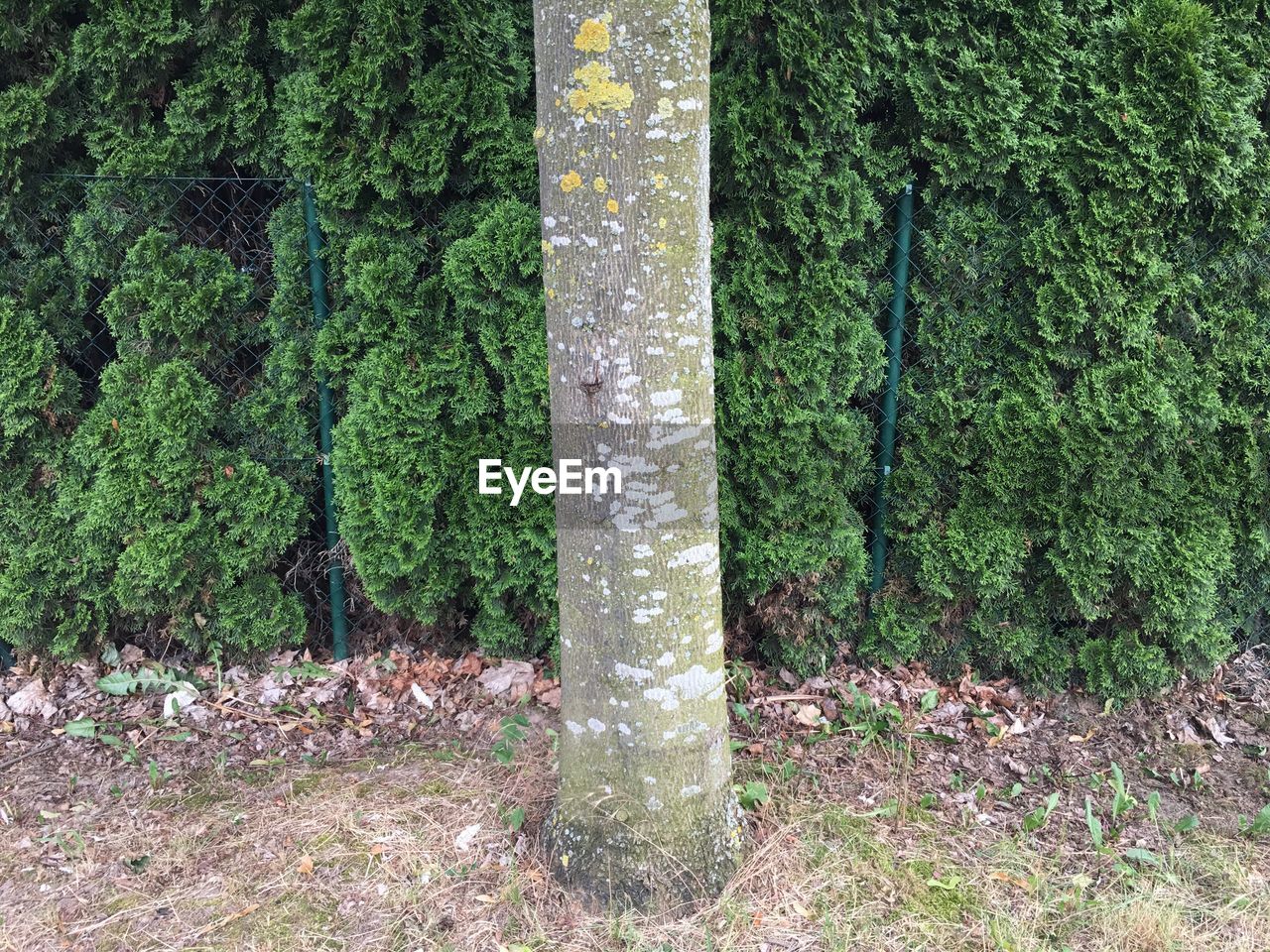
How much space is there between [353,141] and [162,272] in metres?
0.95

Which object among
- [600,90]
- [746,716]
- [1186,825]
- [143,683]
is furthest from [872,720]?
[143,683]

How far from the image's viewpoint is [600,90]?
6.46 feet

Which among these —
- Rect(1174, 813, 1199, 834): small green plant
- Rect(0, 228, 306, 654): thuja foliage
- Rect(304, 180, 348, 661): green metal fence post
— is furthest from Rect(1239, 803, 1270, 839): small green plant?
Rect(0, 228, 306, 654): thuja foliage

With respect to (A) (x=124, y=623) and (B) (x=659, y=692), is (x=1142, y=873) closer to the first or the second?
(B) (x=659, y=692)

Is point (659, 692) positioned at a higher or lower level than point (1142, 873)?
higher

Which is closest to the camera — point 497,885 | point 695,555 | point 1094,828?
point 695,555

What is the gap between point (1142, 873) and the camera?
2510mm

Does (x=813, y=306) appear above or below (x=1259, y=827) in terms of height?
above

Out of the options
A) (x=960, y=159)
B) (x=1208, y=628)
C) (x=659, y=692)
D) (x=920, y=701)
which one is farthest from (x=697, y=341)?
(x=1208, y=628)

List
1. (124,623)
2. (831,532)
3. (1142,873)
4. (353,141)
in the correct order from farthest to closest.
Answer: (124,623)
(831,532)
(353,141)
(1142,873)

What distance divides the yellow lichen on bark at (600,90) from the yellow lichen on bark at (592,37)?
1.4 inches

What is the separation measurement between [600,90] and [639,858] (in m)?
2.02

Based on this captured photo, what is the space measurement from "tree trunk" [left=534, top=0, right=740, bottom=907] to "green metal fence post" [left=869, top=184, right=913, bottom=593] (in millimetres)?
1435

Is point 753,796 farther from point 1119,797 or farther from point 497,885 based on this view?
point 1119,797
